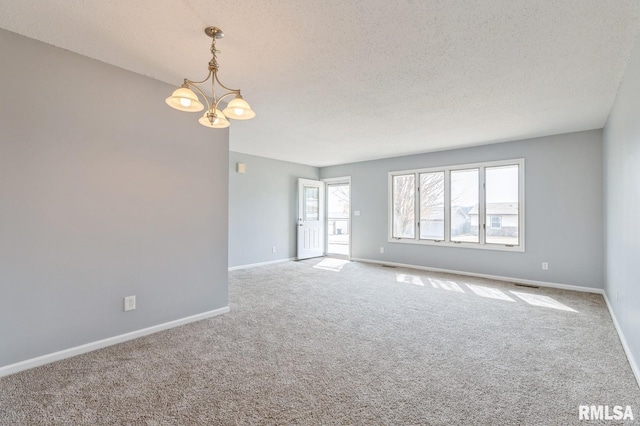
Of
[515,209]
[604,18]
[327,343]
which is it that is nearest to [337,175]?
[515,209]

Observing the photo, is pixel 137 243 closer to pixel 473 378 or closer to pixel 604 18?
pixel 473 378

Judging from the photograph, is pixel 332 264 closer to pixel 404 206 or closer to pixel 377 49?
pixel 404 206

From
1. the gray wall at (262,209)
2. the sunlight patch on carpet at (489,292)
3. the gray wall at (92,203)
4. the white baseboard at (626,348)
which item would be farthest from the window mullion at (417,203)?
the gray wall at (92,203)

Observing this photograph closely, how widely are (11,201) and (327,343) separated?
104 inches

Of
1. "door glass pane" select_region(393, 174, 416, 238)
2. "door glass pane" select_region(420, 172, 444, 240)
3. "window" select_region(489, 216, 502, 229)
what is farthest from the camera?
"door glass pane" select_region(393, 174, 416, 238)

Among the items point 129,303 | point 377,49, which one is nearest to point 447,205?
point 377,49

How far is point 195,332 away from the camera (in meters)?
2.82

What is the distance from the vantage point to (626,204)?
2.53 meters

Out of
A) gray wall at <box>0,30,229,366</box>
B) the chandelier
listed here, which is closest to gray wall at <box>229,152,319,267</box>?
gray wall at <box>0,30,229,366</box>

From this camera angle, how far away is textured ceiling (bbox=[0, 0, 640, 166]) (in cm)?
182

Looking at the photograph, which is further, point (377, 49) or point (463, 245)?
point (463, 245)

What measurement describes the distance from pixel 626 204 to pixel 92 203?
15.1 feet

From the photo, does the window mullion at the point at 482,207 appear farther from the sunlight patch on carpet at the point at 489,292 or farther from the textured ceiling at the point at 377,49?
the textured ceiling at the point at 377,49

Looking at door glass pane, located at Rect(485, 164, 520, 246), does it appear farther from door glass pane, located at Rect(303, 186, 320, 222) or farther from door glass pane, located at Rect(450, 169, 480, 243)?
door glass pane, located at Rect(303, 186, 320, 222)
